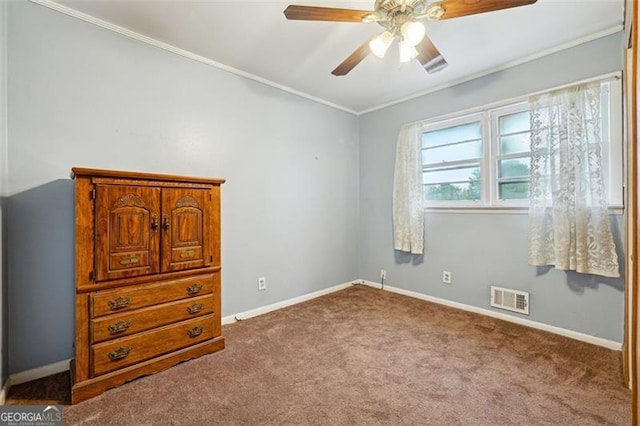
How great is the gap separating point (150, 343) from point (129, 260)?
56 centimetres

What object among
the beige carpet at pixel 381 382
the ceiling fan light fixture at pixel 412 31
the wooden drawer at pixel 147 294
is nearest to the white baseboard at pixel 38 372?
the beige carpet at pixel 381 382

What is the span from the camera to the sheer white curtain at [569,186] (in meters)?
2.16

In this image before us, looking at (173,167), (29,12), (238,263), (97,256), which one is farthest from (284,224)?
(29,12)

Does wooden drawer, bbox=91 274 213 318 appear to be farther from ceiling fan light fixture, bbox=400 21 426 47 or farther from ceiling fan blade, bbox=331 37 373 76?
ceiling fan light fixture, bbox=400 21 426 47

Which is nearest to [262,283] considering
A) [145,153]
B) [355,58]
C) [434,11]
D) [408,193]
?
[145,153]

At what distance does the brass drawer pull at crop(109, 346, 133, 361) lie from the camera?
1697mm

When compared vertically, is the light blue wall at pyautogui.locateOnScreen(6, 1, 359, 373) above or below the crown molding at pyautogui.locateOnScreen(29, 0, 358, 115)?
below

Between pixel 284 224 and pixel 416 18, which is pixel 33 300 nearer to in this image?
pixel 284 224

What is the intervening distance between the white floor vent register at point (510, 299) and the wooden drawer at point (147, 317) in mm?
2606

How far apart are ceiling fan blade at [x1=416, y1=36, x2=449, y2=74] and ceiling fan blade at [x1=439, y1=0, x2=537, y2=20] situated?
22cm

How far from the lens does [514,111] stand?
2.70 metres

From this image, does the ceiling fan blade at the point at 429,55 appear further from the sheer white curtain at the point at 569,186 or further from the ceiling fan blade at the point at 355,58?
the sheer white curtain at the point at 569,186
